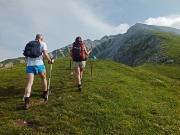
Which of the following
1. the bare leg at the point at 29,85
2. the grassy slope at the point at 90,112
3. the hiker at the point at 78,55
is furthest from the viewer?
the hiker at the point at 78,55

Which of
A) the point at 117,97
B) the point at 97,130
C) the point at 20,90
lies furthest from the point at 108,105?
the point at 20,90

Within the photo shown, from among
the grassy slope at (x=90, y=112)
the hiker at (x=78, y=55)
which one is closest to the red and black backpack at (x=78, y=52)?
the hiker at (x=78, y=55)

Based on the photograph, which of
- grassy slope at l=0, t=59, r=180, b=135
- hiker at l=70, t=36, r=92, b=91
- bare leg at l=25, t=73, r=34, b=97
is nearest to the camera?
grassy slope at l=0, t=59, r=180, b=135

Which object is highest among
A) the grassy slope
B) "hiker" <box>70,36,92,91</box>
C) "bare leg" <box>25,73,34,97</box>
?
"hiker" <box>70,36,92,91</box>

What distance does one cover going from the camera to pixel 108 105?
1756 cm

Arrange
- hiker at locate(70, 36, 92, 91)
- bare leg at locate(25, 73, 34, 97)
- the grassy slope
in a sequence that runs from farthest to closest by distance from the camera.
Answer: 1. hiker at locate(70, 36, 92, 91)
2. bare leg at locate(25, 73, 34, 97)
3. the grassy slope

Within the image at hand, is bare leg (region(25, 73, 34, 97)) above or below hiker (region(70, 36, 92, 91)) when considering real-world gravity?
below

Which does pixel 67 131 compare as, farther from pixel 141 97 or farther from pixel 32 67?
pixel 141 97

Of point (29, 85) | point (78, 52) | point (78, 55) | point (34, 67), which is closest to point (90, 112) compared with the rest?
point (29, 85)

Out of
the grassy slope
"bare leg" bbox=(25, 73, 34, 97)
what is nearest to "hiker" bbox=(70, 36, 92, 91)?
the grassy slope

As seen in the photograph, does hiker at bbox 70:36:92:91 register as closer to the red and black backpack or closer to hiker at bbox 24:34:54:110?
the red and black backpack

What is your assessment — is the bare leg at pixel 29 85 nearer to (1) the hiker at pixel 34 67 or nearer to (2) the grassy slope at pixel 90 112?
(1) the hiker at pixel 34 67

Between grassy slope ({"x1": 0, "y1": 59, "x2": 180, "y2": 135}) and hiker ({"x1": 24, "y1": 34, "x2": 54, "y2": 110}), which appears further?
hiker ({"x1": 24, "y1": 34, "x2": 54, "y2": 110})

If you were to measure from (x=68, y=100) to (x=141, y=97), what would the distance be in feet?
22.0
